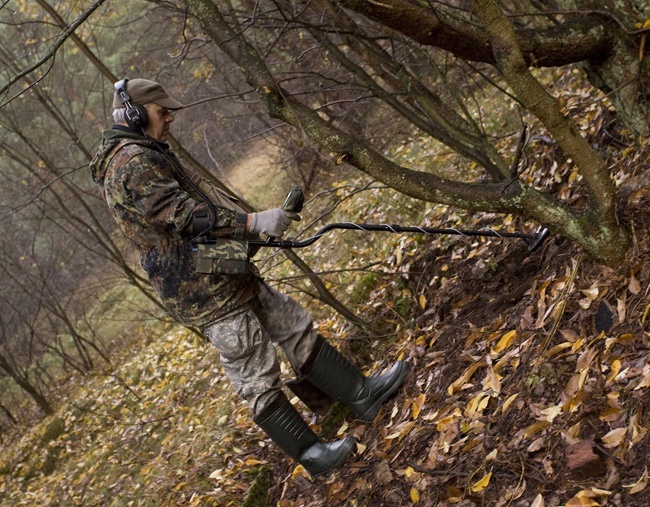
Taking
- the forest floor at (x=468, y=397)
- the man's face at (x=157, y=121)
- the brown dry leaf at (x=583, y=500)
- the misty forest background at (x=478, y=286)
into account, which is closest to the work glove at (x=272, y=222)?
the misty forest background at (x=478, y=286)

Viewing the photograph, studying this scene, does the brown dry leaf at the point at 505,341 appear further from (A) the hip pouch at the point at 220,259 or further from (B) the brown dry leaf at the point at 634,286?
(A) the hip pouch at the point at 220,259

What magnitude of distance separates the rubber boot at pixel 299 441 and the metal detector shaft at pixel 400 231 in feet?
3.34

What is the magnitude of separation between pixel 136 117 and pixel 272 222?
38.3 inches

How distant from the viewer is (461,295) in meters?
4.66

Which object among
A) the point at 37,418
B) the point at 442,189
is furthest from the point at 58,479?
the point at 442,189

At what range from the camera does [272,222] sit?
3566 millimetres

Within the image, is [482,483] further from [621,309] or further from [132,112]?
[132,112]

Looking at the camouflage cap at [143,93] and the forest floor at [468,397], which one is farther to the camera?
the camouflage cap at [143,93]

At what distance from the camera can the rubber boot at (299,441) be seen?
400 centimetres

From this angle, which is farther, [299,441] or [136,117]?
[299,441]

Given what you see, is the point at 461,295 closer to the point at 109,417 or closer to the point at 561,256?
the point at 561,256

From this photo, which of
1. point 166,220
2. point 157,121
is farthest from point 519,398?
point 157,121

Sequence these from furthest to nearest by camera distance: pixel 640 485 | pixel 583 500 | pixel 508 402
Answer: pixel 508 402 < pixel 583 500 < pixel 640 485

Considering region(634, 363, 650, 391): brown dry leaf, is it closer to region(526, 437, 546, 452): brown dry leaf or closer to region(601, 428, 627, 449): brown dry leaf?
region(601, 428, 627, 449): brown dry leaf
